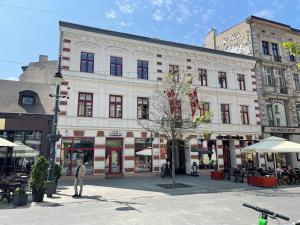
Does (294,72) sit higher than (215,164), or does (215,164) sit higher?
(294,72)

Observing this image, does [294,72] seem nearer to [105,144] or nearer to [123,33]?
[123,33]

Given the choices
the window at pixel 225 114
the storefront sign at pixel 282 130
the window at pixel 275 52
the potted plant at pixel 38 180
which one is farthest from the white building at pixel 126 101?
the potted plant at pixel 38 180

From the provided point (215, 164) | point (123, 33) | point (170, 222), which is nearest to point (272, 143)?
point (215, 164)

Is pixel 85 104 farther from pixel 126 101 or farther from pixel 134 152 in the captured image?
pixel 134 152

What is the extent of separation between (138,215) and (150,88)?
14.7 meters

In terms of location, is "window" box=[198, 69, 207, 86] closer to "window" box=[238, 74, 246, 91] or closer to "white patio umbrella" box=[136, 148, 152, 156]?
"window" box=[238, 74, 246, 91]

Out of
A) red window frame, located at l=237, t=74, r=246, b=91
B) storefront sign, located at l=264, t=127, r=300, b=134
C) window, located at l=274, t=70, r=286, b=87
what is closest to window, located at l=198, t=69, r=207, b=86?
red window frame, located at l=237, t=74, r=246, b=91

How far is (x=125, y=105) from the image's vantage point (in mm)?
20906

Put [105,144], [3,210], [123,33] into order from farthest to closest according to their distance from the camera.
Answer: [123,33] → [105,144] → [3,210]

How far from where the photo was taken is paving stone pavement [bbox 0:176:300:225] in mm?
7711

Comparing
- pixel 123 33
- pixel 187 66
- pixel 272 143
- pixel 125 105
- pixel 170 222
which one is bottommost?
pixel 170 222

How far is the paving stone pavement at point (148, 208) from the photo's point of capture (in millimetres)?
7711

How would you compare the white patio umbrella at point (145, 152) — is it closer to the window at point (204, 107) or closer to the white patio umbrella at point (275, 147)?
the window at point (204, 107)

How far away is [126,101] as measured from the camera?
68.8 ft
